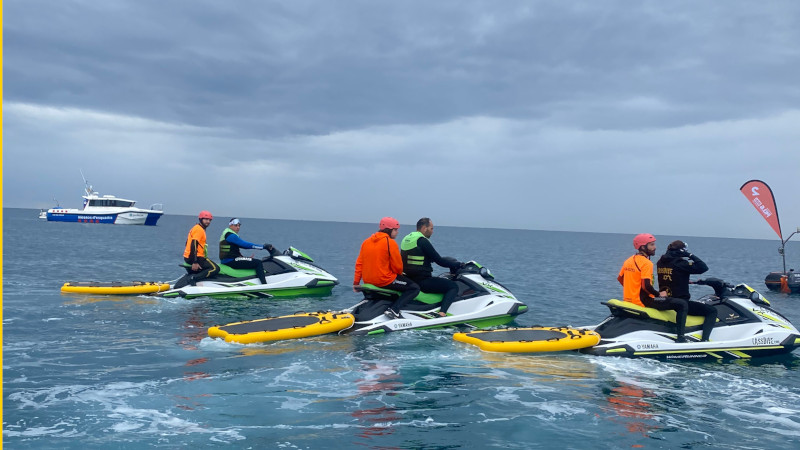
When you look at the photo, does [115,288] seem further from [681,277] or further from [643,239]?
[681,277]

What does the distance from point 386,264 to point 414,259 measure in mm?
761

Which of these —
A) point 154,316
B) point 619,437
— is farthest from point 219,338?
point 619,437

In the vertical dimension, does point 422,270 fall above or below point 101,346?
above

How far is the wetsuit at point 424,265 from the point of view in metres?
12.4

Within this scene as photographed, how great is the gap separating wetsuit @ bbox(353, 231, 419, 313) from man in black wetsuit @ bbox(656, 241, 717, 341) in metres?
4.82

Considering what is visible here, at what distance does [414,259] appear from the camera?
41.0ft

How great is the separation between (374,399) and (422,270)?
5008mm

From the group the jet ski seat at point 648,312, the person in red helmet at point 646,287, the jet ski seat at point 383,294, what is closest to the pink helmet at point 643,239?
the person in red helmet at point 646,287

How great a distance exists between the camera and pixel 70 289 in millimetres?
17453

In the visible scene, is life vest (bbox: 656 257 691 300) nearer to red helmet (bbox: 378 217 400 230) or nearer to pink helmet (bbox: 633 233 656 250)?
pink helmet (bbox: 633 233 656 250)

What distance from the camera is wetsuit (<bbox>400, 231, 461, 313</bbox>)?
487 inches

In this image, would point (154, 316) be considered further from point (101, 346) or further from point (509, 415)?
point (509, 415)

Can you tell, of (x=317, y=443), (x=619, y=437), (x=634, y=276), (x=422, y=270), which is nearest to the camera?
(x=317, y=443)

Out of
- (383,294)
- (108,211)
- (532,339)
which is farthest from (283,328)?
(108,211)
